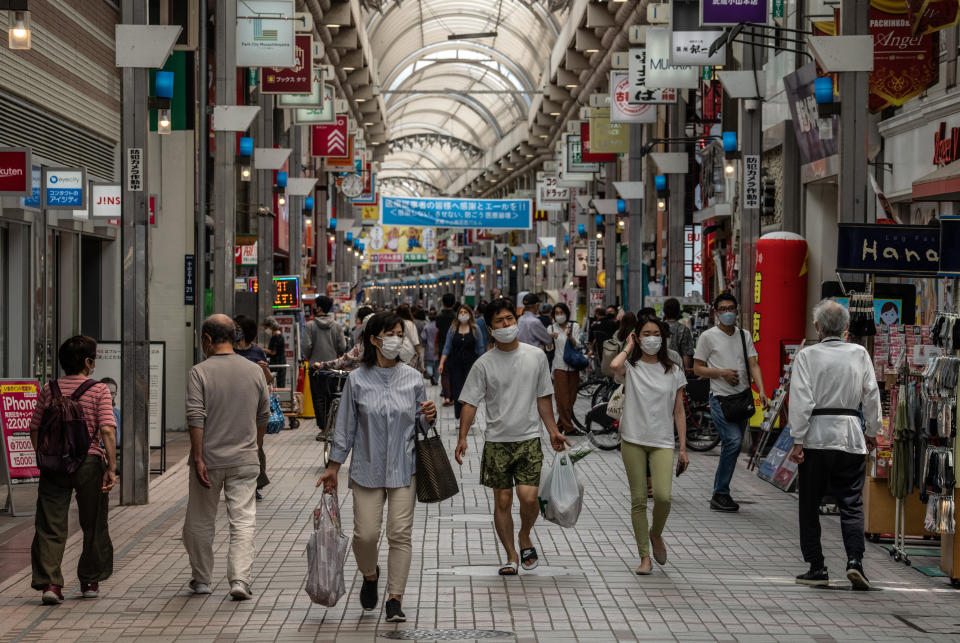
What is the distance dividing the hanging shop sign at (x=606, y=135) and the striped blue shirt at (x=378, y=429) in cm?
2316

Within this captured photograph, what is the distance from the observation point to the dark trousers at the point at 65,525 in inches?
300

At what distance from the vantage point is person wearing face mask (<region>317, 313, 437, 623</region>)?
7.14m

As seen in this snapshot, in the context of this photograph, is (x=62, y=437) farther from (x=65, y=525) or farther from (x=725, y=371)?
(x=725, y=371)

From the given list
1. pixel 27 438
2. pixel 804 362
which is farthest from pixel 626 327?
pixel 27 438

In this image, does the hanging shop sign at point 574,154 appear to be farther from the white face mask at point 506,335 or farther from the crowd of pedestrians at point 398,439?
the white face mask at point 506,335

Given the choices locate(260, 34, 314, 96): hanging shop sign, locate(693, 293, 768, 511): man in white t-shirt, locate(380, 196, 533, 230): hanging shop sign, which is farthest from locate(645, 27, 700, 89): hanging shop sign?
locate(380, 196, 533, 230): hanging shop sign

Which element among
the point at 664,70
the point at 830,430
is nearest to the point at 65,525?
the point at 830,430

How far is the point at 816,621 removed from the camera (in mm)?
7184

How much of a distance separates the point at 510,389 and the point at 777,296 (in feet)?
33.9

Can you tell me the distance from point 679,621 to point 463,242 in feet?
231

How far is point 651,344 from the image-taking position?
882cm

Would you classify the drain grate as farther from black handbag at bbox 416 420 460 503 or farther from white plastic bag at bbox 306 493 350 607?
black handbag at bbox 416 420 460 503

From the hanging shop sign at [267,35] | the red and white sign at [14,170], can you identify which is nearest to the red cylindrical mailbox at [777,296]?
the hanging shop sign at [267,35]

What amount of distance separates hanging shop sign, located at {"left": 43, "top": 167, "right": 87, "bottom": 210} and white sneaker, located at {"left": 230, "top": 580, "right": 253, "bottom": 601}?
6717 mm
